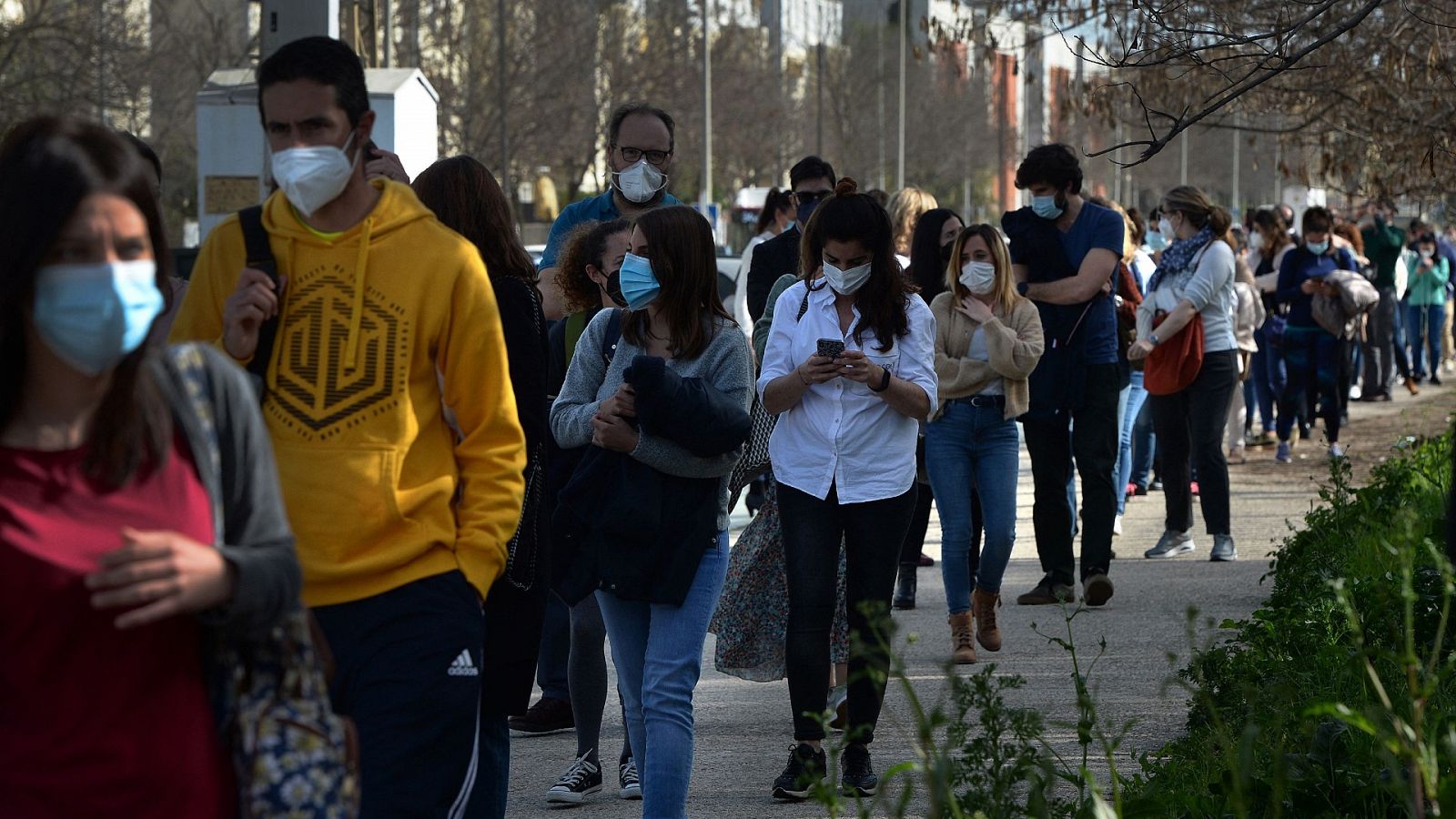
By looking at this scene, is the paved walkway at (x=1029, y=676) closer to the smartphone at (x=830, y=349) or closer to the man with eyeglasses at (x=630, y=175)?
Result: the smartphone at (x=830, y=349)

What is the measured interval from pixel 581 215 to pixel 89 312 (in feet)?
16.3

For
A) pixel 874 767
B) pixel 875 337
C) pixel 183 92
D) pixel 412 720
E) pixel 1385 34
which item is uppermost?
pixel 183 92

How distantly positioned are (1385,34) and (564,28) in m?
30.9

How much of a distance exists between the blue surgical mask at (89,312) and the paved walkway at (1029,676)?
1.80 m

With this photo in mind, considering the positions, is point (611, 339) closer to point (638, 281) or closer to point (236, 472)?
point (638, 281)

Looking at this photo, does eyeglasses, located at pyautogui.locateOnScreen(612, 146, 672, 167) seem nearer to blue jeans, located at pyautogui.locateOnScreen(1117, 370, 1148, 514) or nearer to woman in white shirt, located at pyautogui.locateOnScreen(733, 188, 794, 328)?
woman in white shirt, located at pyautogui.locateOnScreen(733, 188, 794, 328)

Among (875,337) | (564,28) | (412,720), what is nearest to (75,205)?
(412,720)

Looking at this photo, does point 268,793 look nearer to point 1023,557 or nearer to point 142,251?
point 142,251

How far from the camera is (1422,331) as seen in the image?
26.2 meters

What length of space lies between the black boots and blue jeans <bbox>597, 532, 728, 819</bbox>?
4.29m

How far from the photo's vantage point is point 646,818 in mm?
5180

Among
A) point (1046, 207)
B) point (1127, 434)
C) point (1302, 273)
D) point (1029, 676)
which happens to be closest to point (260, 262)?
point (1029, 676)

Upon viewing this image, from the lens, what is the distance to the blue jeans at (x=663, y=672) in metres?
5.18

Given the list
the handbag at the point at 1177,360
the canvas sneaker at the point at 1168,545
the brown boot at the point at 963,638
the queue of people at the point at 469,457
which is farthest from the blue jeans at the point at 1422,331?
the brown boot at the point at 963,638
